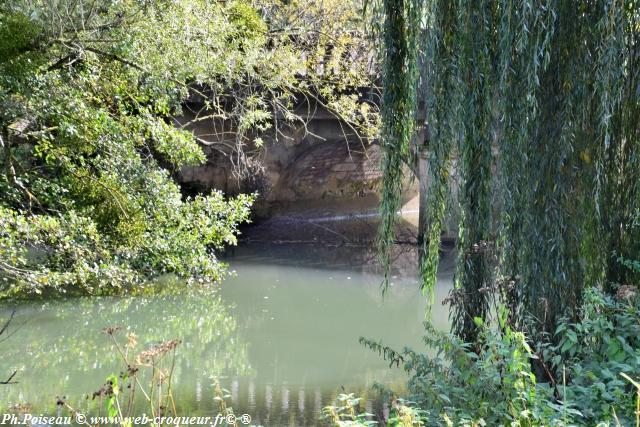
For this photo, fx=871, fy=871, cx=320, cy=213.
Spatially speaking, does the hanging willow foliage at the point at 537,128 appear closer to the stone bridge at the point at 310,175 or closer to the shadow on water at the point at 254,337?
the shadow on water at the point at 254,337

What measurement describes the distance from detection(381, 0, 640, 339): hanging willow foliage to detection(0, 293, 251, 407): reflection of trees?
120 inches

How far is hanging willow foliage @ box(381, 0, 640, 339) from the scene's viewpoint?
164 inches

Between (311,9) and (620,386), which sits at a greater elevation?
(311,9)

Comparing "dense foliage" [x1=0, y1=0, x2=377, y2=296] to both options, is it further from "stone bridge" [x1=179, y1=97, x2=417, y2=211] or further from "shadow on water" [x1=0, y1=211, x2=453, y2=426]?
"stone bridge" [x1=179, y1=97, x2=417, y2=211]

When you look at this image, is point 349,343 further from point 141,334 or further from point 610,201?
point 610,201

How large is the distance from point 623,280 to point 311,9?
7290mm

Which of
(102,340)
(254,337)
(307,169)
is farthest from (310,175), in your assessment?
(102,340)

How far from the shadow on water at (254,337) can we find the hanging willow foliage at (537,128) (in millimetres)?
1823

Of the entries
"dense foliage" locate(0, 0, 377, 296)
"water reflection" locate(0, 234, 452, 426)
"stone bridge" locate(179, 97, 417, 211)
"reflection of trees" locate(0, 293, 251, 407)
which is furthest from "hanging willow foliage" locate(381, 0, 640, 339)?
"stone bridge" locate(179, 97, 417, 211)

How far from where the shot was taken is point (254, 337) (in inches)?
347

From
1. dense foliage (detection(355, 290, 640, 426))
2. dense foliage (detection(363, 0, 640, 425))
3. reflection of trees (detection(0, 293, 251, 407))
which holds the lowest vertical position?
reflection of trees (detection(0, 293, 251, 407))

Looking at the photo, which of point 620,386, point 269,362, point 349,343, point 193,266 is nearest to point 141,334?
point 193,266

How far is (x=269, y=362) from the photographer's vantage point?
781cm

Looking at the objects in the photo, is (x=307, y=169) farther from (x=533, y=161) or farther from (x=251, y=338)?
(x=533, y=161)
